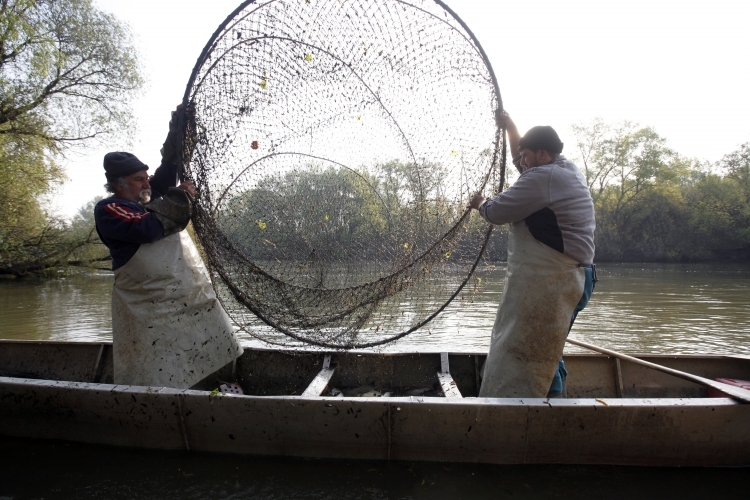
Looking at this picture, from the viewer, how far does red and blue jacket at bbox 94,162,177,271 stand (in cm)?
263

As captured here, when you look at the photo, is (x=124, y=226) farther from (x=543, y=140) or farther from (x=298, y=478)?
(x=543, y=140)

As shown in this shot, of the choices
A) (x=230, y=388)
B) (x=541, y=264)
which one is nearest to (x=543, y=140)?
(x=541, y=264)

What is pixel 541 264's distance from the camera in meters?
2.55

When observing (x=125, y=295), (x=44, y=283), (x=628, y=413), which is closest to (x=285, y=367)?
(x=125, y=295)

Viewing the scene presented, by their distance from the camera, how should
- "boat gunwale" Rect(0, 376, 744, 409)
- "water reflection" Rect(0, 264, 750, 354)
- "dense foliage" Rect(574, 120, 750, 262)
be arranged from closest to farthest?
"boat gunwale" Rect(0, 376, 744, 409) → "water reflection" Rect(0, 264, 750, 354) → "dense foliage" Rect(574, 120, 750, 262)

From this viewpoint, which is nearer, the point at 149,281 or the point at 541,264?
the point at 541,264

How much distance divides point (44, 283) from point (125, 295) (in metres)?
16.0

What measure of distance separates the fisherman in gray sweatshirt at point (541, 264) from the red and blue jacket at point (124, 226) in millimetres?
1913

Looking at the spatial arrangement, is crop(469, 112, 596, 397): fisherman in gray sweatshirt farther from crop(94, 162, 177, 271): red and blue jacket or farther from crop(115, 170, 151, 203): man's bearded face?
crop(115, 170, 151, 203): man's bearded face

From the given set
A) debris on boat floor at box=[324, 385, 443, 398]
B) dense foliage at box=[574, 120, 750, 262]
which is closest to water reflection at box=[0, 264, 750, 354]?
debris on boat floor at box=[324, 385, 443, 398]

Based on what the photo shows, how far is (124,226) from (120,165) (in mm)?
388

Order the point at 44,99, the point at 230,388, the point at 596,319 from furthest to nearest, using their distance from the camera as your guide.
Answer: the point at 44,99 < the point at 596,319 < the point at 230,388

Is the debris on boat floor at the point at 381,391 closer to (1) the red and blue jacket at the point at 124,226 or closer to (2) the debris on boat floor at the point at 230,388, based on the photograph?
(2) the debris on boat floor at the point at 230,388

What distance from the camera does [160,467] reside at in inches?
107
